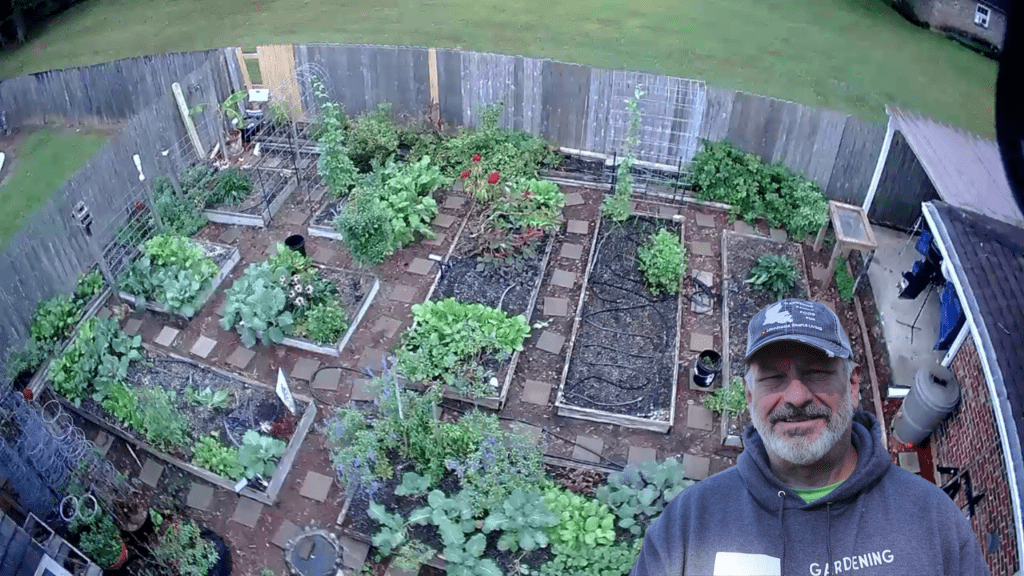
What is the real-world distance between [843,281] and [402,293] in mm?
5349

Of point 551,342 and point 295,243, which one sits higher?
point 295,243

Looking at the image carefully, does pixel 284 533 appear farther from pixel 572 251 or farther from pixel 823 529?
pixel 823 529

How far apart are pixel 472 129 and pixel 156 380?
5555 millimetres

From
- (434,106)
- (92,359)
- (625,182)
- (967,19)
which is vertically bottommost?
(92,359)

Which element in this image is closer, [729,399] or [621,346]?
[729,399]

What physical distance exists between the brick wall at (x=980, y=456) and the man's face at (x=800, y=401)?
134 inches

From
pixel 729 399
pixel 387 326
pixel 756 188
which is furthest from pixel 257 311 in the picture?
pixel 756 188

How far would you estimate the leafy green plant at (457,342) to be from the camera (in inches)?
266

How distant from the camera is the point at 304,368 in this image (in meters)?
7.16

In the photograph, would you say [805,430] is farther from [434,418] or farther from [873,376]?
[873,376]

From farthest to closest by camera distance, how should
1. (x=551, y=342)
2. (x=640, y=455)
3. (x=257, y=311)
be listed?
(x=551, y=342)
(x=257, y=311)
(x=640, y=455)

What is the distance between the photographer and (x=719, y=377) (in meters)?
7.00

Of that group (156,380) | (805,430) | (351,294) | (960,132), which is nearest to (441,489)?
(351,294)

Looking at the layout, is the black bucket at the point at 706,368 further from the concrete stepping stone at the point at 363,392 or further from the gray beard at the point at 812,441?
the gray beard at the point at 812,441
